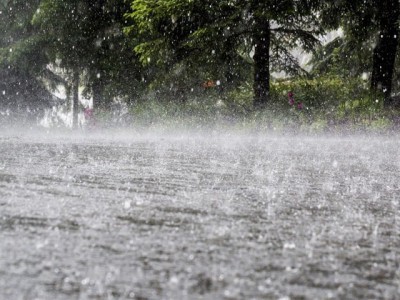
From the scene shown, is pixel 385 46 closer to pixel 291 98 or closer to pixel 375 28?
pixel 375 28

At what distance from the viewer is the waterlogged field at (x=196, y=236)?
1.52 metres

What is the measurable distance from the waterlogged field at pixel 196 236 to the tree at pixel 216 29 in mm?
9851

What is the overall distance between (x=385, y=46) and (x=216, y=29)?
4138 millimetres

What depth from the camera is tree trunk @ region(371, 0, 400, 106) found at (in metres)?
13.8

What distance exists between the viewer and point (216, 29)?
569 inches

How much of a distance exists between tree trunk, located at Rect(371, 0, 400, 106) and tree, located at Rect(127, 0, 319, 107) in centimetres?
174

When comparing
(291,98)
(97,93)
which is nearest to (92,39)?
(97,93)

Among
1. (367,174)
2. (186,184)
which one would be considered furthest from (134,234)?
(367,174)

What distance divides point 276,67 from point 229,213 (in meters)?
15.0

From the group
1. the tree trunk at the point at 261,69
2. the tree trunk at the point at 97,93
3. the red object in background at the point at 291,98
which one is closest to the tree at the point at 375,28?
the tree trunk at the point at 261,69

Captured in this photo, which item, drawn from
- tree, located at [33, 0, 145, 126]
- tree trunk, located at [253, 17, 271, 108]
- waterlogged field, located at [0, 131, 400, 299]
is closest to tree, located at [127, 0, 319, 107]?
tree trunk, located at [253, 17, 271, 108]

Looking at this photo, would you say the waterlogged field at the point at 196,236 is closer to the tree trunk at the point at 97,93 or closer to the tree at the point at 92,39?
the tree at the point at 92,39

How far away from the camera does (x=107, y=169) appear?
5.07m

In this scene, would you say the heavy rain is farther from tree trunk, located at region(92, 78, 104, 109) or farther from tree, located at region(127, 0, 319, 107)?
tree trunk, located at region(92, 78, 104, 109)
